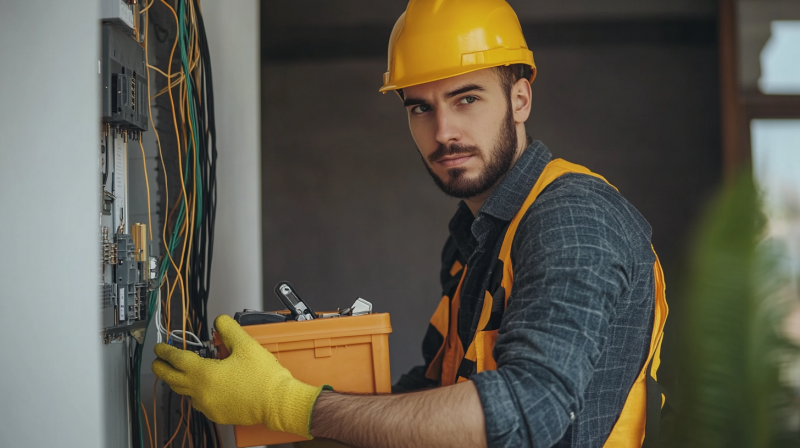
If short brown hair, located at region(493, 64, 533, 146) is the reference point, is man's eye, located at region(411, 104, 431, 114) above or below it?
below

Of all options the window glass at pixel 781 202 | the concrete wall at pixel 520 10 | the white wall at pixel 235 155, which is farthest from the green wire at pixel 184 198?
the concrete wall at pixel 520 10

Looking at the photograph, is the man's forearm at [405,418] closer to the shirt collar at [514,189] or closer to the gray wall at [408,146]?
the shirt collar at [514,189]

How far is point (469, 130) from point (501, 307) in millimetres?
421

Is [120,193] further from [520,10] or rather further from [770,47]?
[770,47]

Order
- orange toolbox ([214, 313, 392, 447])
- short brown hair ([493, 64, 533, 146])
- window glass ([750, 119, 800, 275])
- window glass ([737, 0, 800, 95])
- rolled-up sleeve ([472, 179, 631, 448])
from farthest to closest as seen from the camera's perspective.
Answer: window glass ([737, 0, 800, 95]), short brown hair ([493, 64, 533, 146]), orange toolbox ([214, 313, 392, 447]), rolled-up sleeve ([472, 179, 631, 448]), window glass ([750, 119, 800, 275])

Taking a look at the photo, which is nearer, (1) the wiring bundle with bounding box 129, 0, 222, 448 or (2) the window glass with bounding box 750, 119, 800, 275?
(2) the window glass with bounding box 750, 119, 800, 275

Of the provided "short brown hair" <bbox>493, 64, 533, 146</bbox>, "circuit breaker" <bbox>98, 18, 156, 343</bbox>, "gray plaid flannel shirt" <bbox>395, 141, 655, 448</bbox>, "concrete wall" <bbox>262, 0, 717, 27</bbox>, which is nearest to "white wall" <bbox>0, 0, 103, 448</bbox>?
"circuit breaker" <bbox>98, 18, 156, 343</bbox>

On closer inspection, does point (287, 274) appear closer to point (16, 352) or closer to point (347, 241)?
point (347, 241)

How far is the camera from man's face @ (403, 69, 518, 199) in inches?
51.6

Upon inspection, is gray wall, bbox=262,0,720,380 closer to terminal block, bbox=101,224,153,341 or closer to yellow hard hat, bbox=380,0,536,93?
yellow hard hat, bbox=380,0,536,93

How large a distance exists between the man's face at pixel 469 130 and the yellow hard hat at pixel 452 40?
4 cm

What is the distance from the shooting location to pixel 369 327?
1.10 meters

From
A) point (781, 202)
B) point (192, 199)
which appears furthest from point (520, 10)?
point (781, 202)

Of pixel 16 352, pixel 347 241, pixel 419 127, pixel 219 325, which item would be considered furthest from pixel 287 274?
pixel 16 352
